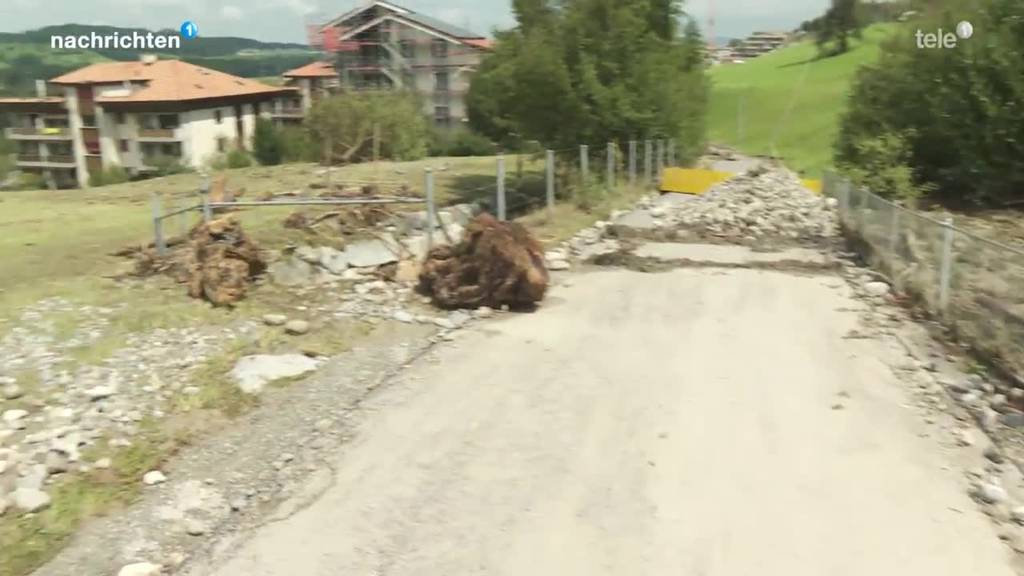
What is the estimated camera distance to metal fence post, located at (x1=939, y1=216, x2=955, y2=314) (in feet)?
25.6

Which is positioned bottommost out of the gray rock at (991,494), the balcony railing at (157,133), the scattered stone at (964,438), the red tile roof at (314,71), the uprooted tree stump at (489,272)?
the gray rock at (991,494)

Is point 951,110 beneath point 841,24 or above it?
beneath

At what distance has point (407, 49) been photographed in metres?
62.6

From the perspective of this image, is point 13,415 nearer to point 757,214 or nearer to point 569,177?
point 569,177

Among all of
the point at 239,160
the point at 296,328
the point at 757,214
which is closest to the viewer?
the point at 296,328

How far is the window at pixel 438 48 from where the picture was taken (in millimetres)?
61656

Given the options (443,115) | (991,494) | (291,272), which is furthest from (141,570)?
(443,115)

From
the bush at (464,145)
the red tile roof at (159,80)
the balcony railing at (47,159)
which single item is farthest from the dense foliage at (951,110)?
the balcony railing at (47,159)

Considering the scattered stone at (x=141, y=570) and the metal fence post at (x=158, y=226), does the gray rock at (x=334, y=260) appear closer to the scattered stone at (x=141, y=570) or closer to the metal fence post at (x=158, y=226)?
the metal fence post at (x=158, y=226)

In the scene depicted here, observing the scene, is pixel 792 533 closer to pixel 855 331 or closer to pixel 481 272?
pixel 855 331

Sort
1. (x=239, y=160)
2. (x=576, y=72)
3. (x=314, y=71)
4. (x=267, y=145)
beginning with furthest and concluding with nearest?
(x=314, y=71)
(x=267, y=145)
(x=239, y=160)
(x=576, y=72)

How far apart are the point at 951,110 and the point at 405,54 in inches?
1990

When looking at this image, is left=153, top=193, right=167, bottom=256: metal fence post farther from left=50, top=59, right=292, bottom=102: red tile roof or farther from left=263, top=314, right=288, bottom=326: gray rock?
left=50, top=59, right=292, bottom=102: red tile roof

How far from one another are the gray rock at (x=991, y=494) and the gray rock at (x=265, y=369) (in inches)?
201
